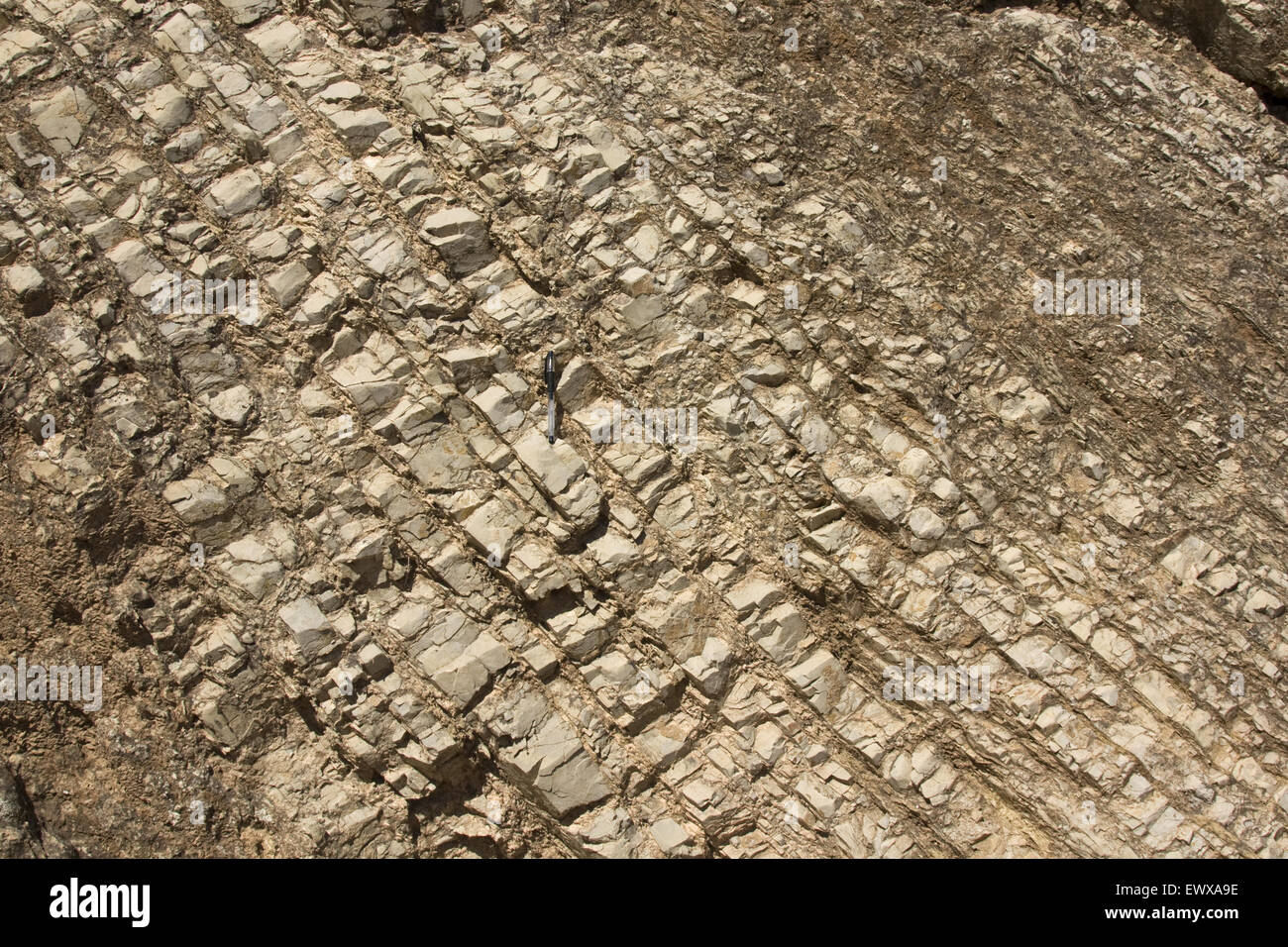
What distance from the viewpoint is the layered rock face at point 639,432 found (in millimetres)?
6797

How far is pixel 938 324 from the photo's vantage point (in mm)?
7734

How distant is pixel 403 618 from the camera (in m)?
6.95

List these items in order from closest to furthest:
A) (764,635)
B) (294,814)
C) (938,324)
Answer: (294,814) < (764,635) < (938,324)

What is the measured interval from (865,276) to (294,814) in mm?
5903

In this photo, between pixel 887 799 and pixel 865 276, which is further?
pixel 865 276

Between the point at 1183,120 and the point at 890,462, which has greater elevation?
the point at 1183,120

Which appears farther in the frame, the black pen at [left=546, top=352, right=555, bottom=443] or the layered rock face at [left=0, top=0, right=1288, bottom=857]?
the black pen at [left=546, top=352, right=555, bottom=443]

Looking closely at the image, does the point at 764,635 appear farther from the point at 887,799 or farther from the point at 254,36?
the point at 254,36

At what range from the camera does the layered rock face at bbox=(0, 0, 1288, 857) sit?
6797 mm

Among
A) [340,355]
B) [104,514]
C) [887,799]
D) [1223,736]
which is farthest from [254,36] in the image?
[1223,736]

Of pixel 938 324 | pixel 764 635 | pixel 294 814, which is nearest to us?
pixel 294 814

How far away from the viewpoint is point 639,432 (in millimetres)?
7441

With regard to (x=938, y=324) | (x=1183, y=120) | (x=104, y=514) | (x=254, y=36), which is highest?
(x=1183, y=120)

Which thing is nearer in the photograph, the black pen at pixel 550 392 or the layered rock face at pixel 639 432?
the layered rock face at pixel 639 432
